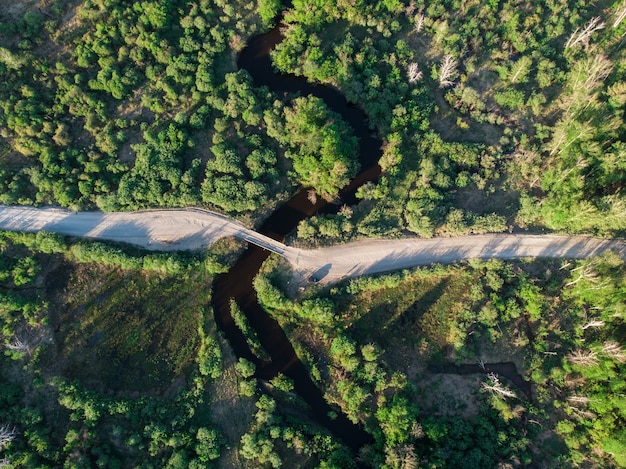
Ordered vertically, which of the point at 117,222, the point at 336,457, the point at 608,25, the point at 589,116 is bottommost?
the point at 336,457

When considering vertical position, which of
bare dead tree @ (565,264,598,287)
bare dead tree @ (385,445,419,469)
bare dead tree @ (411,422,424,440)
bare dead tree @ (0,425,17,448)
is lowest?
bare dead tree @ (0,425,17,448)

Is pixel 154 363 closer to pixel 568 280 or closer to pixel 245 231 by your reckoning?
pixel 245 231

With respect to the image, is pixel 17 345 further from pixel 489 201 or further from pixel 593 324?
pixel 593 324

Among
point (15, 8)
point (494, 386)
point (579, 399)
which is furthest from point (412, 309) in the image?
point (15, 8)

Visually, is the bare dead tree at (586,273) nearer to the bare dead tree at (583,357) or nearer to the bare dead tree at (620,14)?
the bare dead tree at (583,357)

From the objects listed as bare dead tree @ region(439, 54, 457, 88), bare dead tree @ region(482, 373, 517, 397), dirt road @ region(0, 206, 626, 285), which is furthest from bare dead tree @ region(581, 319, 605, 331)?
bare dead tree @ region(439, 54, 457, 88)

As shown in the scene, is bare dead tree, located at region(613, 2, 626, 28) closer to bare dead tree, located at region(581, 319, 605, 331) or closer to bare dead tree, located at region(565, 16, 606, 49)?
bare dead tree, located at region(565, 16, 606, 49)

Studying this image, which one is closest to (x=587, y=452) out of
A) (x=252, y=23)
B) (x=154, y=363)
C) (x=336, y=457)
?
(x=336, y=457)
